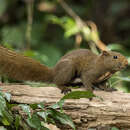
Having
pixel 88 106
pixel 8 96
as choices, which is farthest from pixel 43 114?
pixel 88 106

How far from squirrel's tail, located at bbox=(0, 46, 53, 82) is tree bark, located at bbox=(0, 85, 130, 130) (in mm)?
272

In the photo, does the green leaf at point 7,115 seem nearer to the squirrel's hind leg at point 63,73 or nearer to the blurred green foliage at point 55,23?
the squirrel's hind leg at point 63,73

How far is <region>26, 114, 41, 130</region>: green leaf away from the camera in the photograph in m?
4.34

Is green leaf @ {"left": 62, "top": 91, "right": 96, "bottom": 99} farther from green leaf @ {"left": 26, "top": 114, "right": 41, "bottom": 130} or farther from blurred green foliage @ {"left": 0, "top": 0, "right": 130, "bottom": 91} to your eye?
blurred green foliage @ {"left": 0, "top": 0, "right": 130, "bottom": 91}

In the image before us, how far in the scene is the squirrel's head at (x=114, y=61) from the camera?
5.75 meters

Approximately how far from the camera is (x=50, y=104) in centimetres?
490

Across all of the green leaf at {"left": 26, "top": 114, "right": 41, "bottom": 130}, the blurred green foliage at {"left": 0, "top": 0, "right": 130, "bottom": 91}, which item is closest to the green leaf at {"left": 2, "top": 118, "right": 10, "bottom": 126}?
the green leaf at {"left": 26, "top": 114, "right": 41, "bottom": 130}

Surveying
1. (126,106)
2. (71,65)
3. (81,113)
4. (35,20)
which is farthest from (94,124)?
(35,20)

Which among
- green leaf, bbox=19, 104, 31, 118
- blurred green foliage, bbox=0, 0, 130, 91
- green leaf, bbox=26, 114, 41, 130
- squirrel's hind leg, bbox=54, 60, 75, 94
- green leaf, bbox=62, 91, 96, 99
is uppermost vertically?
blurred green foliage, bbox=0, 0, 130, 91

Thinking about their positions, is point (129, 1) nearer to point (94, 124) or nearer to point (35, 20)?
point (35, 20)

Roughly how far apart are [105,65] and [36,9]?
5484mm

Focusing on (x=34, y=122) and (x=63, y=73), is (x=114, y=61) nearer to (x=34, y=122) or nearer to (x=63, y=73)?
(x=63, y=73)

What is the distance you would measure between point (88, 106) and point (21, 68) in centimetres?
129

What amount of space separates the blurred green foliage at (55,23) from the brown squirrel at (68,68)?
297 centimetres
